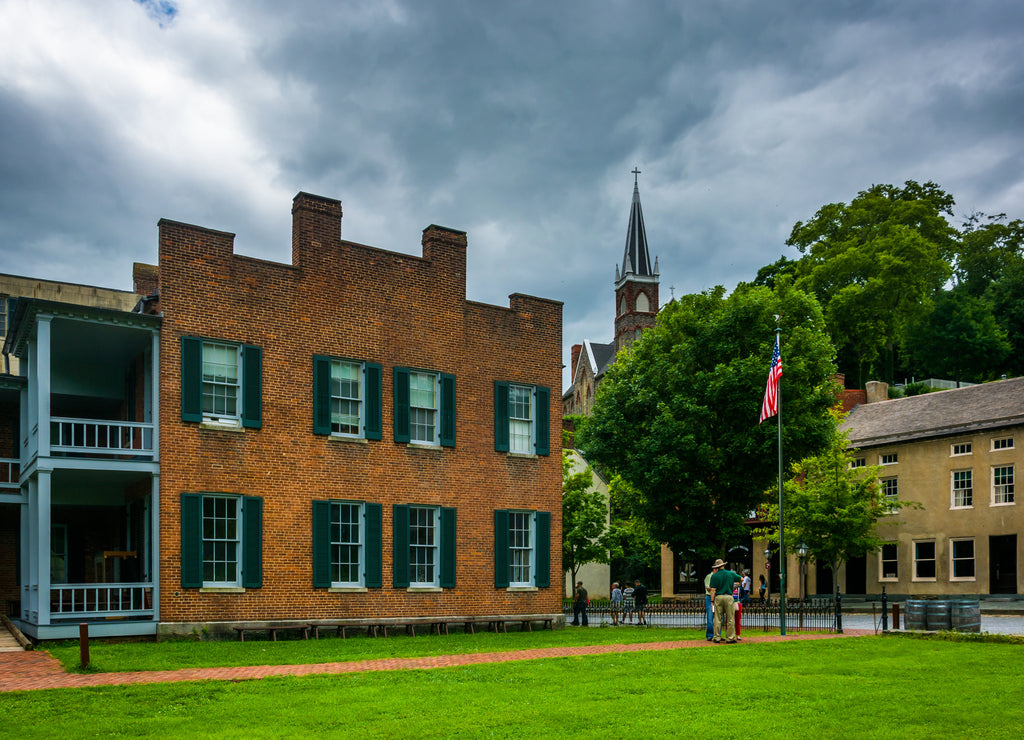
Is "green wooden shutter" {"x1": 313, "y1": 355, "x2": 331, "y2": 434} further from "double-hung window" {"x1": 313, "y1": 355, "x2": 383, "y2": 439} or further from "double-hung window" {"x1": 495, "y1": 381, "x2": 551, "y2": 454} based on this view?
"double-hung window" {"x1": 495, "y1": 381, "x2": 551, "y2": 454}

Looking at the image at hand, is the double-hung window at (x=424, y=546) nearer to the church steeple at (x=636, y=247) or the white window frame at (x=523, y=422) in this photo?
the white window frame at (x=523, y=422)

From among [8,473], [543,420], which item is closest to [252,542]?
[8,473]

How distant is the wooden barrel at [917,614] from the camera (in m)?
22.7

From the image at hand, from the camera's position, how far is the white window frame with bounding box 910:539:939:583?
41.1m

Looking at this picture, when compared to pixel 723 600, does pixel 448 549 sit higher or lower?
higher

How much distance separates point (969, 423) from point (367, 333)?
27747 millimetres

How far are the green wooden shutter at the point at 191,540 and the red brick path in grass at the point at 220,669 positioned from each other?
317cm

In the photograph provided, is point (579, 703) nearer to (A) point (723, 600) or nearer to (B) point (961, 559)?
(A) point (723, 600)

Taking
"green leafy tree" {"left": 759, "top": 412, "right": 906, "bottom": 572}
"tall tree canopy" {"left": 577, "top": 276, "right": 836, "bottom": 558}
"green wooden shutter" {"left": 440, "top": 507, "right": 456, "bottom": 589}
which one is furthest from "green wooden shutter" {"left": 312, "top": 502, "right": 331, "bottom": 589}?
"green leafy tree" {"left": 759, "top": 412, "right": 906, "bottom": 572}

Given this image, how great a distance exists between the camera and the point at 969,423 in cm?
3994

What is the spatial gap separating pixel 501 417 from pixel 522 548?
3.70 meters

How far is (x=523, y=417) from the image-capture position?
2712cm

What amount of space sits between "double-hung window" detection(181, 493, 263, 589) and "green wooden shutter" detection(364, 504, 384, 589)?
2768 mm

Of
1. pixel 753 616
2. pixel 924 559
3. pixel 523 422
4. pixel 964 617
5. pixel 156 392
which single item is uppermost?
pixel 156 392
